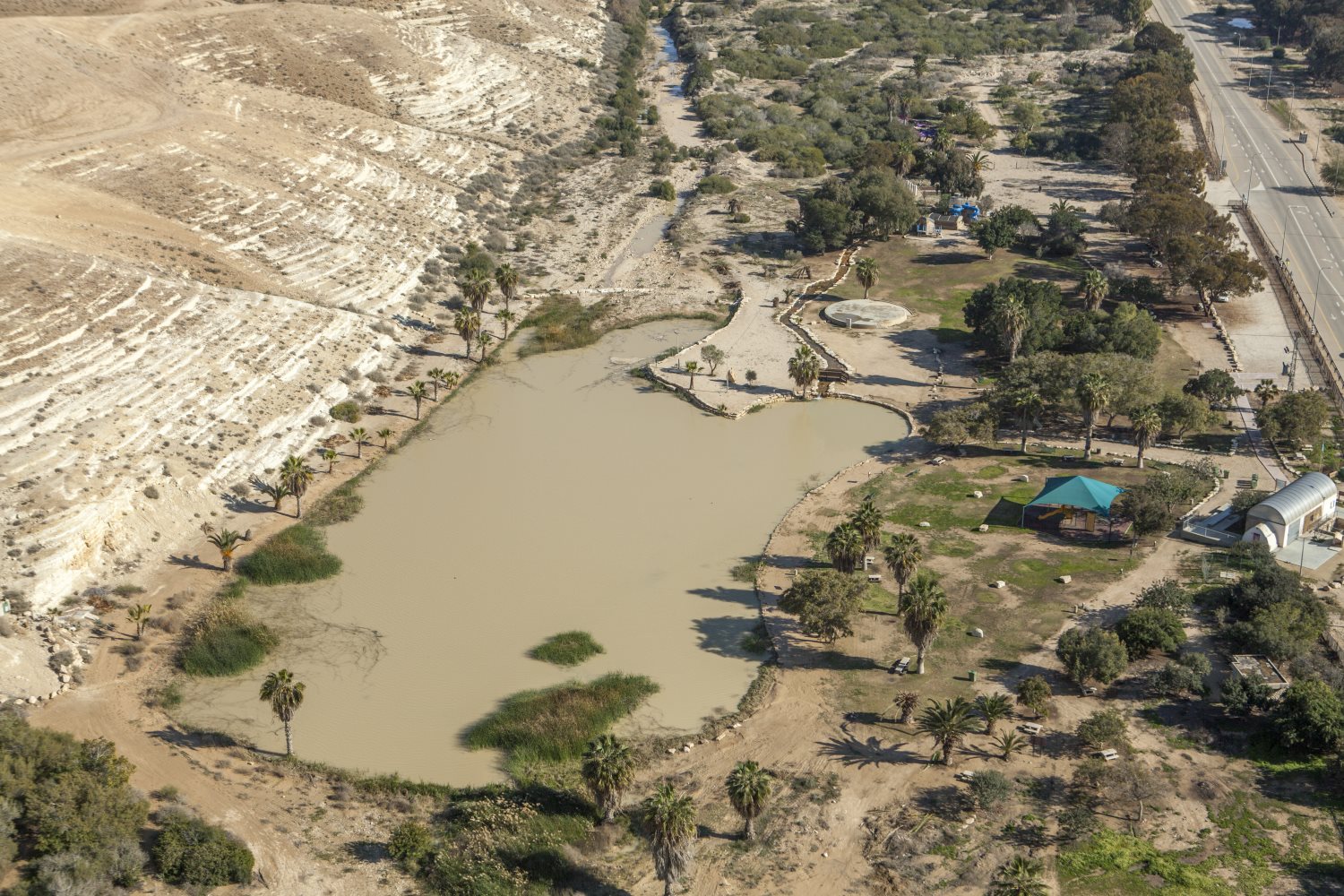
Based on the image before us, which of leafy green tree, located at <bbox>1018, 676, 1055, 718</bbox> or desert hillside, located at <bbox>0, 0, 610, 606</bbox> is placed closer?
leafy green tree, located at <bbox>1018, 676, 1055, 718</bbox>

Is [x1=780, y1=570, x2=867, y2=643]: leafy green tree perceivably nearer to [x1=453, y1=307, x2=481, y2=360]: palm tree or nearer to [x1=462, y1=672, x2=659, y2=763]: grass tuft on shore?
[x1=462, y1=672, x2=659, y2=763]: grass tuft on shore

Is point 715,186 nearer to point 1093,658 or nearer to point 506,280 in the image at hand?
point 506,280

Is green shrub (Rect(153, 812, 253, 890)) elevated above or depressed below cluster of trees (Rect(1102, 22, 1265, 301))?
below

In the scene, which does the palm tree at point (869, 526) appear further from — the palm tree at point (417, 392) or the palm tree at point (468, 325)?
the palm tree at point (468, 325)

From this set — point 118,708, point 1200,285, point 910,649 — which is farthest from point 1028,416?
point 118,708

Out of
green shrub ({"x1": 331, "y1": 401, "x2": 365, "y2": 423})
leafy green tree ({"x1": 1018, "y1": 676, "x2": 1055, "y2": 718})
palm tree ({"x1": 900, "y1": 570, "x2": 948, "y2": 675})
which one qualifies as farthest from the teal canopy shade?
green shrub ({"x1": 331, "y1": 401, "x2": 365, "y2": 423})

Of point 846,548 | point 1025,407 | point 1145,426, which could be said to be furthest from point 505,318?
point 1145,426

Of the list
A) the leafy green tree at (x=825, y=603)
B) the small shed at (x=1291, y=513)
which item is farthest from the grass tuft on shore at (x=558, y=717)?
the small shed at (x=1291, y=513)

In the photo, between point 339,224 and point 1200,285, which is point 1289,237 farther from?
point 339,224
